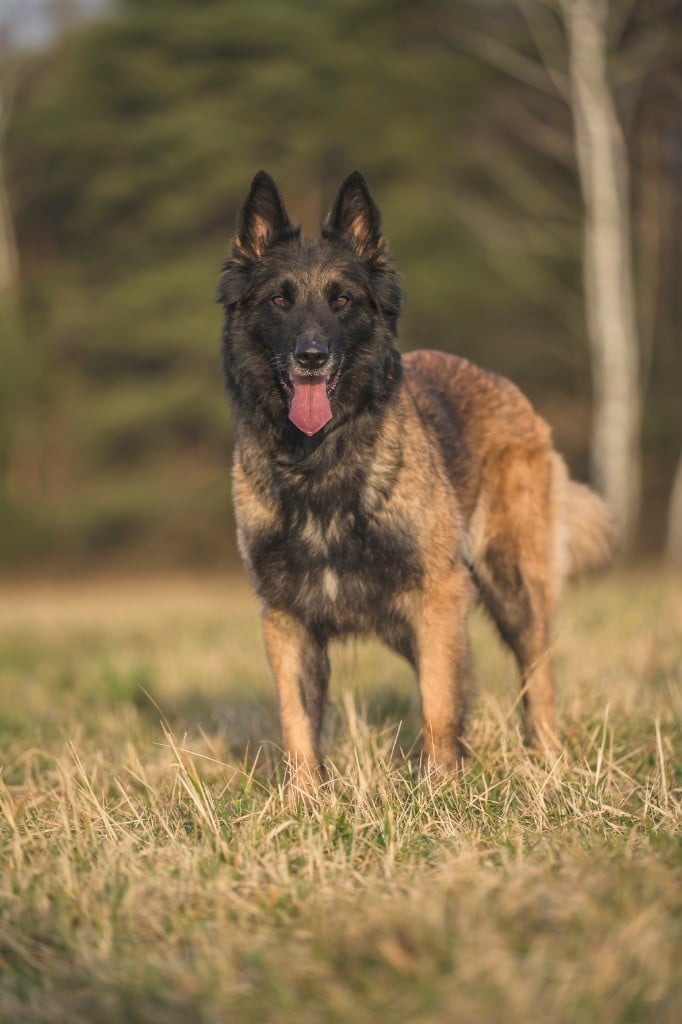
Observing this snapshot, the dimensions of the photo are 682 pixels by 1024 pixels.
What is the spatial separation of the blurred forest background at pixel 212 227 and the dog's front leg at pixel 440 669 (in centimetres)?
1408

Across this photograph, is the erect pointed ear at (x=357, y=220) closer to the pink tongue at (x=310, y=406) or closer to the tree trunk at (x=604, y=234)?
the pink tongue at (x=310, y=406)

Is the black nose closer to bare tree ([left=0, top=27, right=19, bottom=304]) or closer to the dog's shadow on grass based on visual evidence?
the dog's shadow on grass

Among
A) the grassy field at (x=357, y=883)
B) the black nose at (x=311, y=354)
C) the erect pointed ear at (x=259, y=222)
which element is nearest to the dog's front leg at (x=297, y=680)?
the grassy field at (x=357, y=883)

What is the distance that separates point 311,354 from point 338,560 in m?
0.68

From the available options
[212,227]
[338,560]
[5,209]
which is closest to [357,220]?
[338,560]

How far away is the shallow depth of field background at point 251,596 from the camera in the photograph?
2229 millimetres

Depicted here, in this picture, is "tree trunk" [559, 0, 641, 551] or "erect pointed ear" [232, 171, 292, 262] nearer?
"erect pointed ear" [232, 171, 292, 262]

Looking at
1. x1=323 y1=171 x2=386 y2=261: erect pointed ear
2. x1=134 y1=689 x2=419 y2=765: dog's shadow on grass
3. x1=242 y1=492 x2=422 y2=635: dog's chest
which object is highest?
x1=323 y1=171 x2=386 y2=261: erect pointed ear

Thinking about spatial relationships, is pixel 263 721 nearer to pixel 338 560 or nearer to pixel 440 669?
pixel 440 669

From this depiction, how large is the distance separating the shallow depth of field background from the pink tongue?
1010 mm

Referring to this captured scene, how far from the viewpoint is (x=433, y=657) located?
4.00 meters

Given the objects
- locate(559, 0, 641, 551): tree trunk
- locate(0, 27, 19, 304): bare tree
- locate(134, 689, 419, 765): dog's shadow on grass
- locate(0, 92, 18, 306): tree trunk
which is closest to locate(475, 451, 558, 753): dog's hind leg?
locate(134, 689, 419, 765): dog's shadow on grass

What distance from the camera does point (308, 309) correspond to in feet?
13.0

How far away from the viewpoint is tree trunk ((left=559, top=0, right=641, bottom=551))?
46.7 feet
